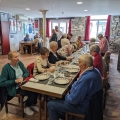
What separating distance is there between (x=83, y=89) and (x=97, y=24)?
8551 millimetres

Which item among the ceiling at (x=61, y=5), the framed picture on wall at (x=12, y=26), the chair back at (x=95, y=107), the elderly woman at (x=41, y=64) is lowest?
the chair back at (x=95, y=107)

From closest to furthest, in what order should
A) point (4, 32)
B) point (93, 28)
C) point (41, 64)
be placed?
point (41, 64)
point (4, 32)
point (93, 28)

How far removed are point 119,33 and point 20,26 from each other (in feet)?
21.0

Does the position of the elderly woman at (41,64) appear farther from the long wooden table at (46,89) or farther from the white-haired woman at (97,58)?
the white-haired woman at (97,58)

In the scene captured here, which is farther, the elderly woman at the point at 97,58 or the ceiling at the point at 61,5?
the ceiling at the point at 61,5

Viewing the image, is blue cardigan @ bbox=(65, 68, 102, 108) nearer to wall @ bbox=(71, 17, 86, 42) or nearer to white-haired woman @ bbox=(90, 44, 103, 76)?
white-haired woman @ bbox=(90, 44, 103, 76)

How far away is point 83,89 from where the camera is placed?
Result: 1.31 metres

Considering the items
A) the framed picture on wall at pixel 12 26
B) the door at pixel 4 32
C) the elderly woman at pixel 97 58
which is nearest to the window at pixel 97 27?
the framed picture on wall at pixel 12 26

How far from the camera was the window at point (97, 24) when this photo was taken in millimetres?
8777

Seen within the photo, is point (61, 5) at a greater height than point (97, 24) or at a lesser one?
greater

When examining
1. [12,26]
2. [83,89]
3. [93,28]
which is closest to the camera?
[83,89]

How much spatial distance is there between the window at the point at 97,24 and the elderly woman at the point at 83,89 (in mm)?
8232

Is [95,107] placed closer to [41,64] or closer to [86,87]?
[86,87]

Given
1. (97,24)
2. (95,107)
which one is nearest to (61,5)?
(95,107)
